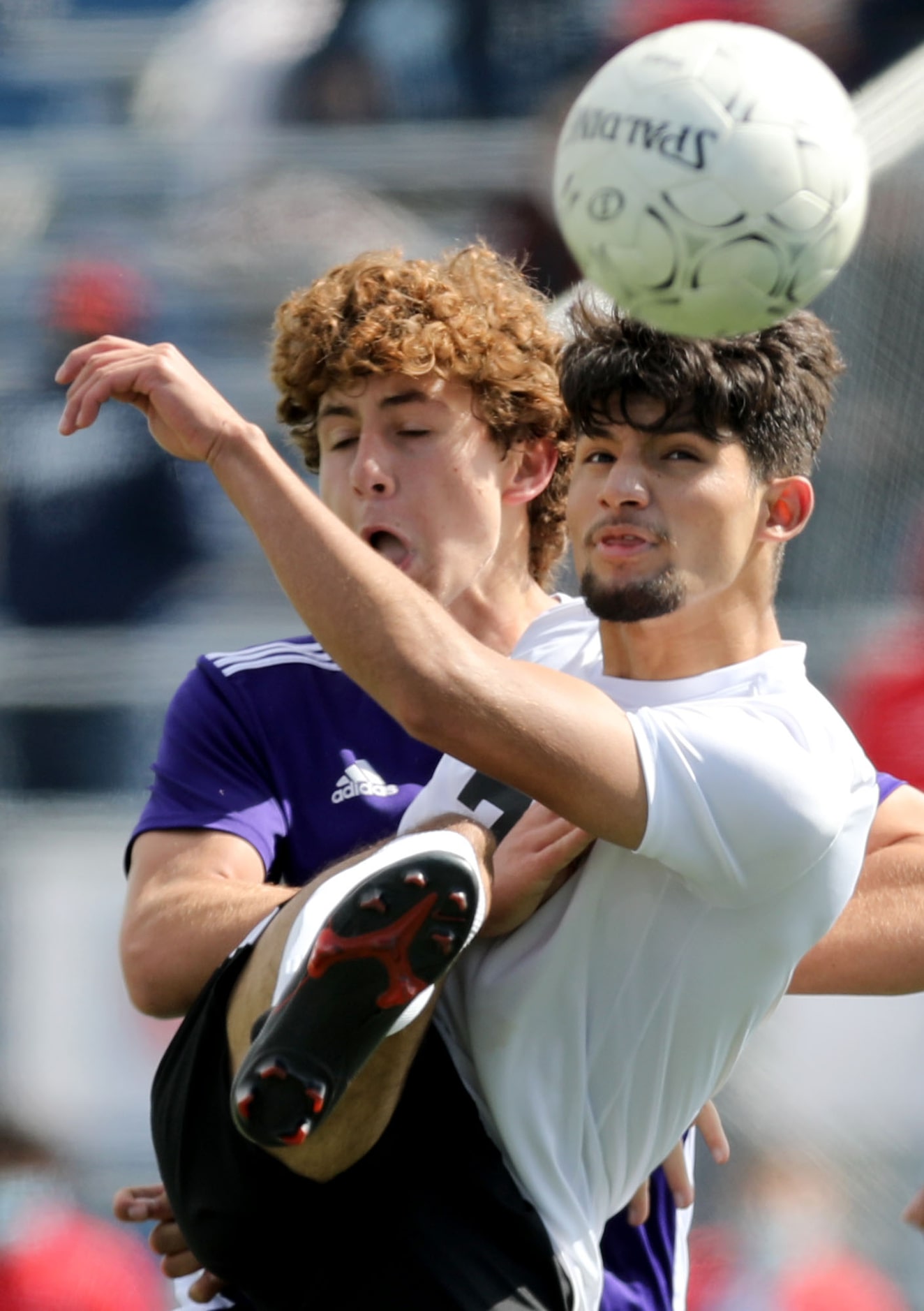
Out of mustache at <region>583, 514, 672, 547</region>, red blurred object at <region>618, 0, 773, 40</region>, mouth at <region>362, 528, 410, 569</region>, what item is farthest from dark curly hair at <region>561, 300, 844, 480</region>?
red blurred object at <region>618, 0, 773, 40</region>

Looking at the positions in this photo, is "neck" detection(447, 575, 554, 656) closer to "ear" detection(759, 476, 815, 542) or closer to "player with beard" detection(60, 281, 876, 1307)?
"player with beard" detection(60, 281, 876, 1307)

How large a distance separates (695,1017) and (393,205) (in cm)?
244

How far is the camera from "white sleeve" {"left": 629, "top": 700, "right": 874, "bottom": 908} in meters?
1.85

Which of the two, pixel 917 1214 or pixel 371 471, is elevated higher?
pixel 371 471

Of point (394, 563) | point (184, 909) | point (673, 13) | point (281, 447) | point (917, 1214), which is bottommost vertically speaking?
point (917, 1214)

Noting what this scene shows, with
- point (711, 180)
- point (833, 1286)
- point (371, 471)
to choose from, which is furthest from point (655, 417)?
point (833, 1286)

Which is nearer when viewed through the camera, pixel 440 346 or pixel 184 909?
pixel 184 909

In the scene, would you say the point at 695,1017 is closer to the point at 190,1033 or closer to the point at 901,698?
the point at 190,1033

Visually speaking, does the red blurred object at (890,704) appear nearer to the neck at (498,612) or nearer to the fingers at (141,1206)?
the neck at (498,612)

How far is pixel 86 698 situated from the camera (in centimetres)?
379

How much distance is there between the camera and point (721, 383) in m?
2.12

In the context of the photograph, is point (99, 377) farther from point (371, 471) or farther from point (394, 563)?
point (394, 563)

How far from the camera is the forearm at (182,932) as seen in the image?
7.18ft

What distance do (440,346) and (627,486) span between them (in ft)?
2.42
